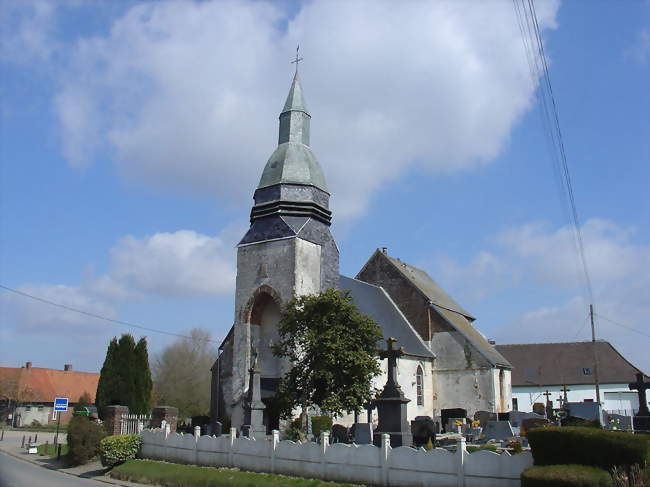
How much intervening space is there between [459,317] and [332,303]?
63.6ft

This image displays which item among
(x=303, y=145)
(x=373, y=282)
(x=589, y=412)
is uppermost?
(x=303, y=145)

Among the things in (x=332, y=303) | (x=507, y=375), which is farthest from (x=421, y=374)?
(x=332, y=303)

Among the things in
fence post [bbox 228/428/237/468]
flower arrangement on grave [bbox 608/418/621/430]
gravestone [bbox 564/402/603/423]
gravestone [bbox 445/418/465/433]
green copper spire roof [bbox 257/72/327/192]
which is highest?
green copper spire roof [bbox 257/72/327/192]

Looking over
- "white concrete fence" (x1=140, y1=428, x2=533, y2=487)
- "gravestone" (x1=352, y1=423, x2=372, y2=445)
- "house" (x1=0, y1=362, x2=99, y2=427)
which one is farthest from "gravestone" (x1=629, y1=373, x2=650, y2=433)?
"house" (x1=0, y1=362, x2=99, y2=427)

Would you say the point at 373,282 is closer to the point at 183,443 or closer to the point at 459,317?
the point at 459,317

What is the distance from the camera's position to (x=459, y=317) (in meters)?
39.2

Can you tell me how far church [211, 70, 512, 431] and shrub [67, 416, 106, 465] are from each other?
22.7 feet

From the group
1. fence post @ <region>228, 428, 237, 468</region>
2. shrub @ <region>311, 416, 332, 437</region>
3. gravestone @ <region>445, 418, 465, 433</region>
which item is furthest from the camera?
gravestone @ <region>445, 418, 465, 433</region>

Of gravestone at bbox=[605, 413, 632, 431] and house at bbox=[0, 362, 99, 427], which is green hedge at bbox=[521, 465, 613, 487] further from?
house at bbox=[0, 362, 99, 427]

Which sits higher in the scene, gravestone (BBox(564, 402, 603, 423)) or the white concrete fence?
gravestone (BBox(564, 402, 603, 423))

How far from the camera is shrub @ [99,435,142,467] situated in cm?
1944

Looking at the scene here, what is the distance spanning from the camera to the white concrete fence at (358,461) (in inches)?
446

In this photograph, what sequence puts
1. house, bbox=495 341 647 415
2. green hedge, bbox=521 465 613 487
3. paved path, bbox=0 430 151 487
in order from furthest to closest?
house, bbox=495 341 647 415 < paved path, bbox=0 430 151 487 < green hedge, bbox=521 465 613 487

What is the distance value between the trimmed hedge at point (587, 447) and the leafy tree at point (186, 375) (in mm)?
40874
